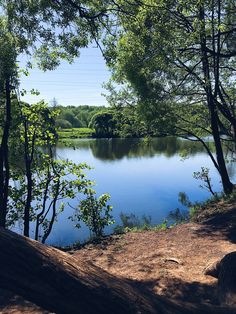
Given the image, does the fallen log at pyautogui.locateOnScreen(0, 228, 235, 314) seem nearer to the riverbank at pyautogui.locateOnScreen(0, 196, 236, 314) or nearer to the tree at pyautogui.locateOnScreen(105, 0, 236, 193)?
the riverbank at pyautogui.locateOnScreen(0, 196, 236, 314)

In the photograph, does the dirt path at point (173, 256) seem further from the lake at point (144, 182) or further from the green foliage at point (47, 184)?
the lake at point (144, 182)

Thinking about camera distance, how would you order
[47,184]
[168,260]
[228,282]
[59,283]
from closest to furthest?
[59,283] → [228,282] → [168,260] → [47,184]

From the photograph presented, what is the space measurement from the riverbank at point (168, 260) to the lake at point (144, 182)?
14.5ft

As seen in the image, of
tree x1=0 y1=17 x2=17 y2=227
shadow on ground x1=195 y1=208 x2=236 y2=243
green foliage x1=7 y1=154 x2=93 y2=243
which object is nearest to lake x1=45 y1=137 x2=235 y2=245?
green foliage x1=7 y1=154 x2=93 y2=243

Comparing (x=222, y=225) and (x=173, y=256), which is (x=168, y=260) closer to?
(x=173, y=256)

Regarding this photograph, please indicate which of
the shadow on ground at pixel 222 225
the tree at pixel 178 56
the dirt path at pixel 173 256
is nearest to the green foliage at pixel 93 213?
the dirt path at pixel 173 256

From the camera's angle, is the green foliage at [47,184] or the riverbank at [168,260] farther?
the green foliage at [47,184]

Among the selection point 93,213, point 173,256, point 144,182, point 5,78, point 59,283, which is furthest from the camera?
point 144,182

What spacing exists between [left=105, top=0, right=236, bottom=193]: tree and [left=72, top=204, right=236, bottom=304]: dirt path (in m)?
4.80

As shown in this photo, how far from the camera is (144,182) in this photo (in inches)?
1118

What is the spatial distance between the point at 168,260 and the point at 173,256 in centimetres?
31

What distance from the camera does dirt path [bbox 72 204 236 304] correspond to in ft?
19.2

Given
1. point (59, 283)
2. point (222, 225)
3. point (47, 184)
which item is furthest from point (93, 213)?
point (59, 283)

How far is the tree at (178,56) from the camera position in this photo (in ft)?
35.8
